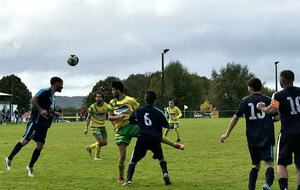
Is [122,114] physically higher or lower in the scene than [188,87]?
lower

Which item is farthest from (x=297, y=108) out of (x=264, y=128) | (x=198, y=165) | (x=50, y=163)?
(x=50, y=163)

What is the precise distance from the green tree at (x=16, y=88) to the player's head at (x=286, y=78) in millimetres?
107974

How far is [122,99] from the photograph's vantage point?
37.9ft

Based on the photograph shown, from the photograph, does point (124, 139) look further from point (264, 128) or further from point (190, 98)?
point (190, 98)

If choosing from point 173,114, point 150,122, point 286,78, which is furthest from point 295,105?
point 173,114

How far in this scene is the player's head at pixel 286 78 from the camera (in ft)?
30.1

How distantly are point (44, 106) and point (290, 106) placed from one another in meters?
5.95

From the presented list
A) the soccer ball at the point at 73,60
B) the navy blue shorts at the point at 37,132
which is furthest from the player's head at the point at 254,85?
the soccer ball at the point at 73,60

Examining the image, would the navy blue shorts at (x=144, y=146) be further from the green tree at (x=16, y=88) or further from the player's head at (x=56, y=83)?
the green tree at (x=16, y=88)

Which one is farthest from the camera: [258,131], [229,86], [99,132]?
[229,86]

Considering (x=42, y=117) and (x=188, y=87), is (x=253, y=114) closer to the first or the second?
(x=42, y=117)

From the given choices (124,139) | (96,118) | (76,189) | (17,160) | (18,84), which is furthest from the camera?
(18,84)

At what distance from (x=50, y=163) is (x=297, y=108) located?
864cm

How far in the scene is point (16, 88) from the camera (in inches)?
4658
